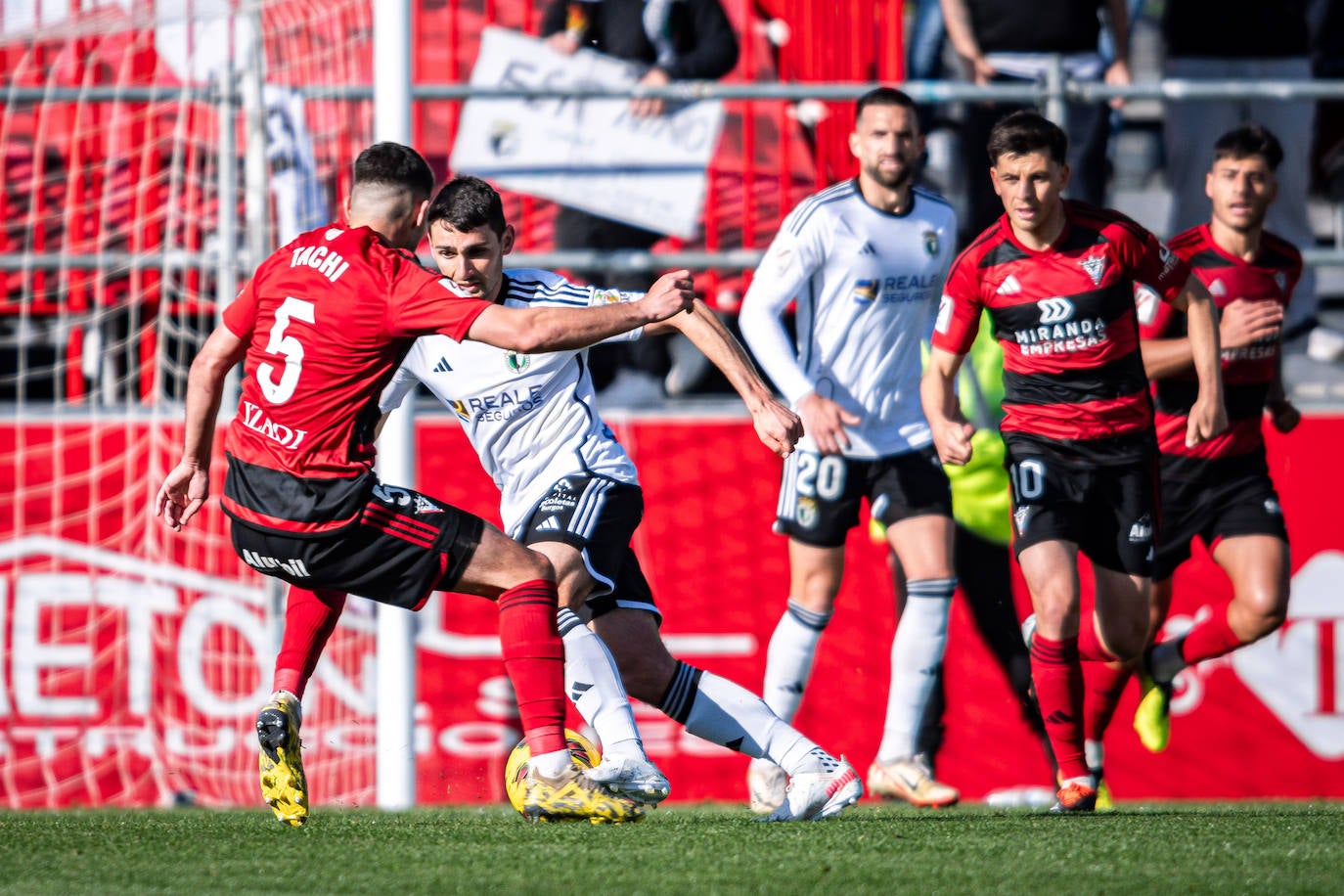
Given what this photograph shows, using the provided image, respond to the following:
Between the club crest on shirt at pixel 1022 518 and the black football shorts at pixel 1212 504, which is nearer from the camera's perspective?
the club crest on shirt at pixel 1022 518

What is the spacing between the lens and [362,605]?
7.24 m

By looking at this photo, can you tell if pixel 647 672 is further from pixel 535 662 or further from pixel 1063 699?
Answer: pixel 1063 699

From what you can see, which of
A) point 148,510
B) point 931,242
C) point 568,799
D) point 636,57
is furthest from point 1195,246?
point 148,510

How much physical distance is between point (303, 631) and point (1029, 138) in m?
2.72

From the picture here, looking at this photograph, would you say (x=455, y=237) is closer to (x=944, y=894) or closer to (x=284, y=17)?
(x=944, y=894)

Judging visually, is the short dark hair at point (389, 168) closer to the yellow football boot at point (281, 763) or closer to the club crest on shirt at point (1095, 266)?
the yellow football boot at point (281, 763)

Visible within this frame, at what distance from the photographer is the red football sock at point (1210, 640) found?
6219mm

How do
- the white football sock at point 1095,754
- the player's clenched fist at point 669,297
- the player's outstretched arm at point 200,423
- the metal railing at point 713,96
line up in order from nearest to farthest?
the player's clenched fist at point 669,297 → the player's outstretched arm at point 200,423 → the white football sock at point 1095,754 → the metal railing at point 713,96

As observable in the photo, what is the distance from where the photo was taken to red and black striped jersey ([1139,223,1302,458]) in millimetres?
6273

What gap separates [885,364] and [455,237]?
6.40 feet

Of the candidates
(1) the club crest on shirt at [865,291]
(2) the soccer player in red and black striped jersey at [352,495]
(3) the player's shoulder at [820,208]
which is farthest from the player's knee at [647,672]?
(3) the player's shoulder at [820,208]

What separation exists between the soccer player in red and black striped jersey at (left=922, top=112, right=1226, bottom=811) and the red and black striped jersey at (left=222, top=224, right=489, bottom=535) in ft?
6.52

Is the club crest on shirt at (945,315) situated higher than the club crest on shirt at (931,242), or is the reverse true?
the club crest on shirt at (931,242)

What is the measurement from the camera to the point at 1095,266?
5469 mm
